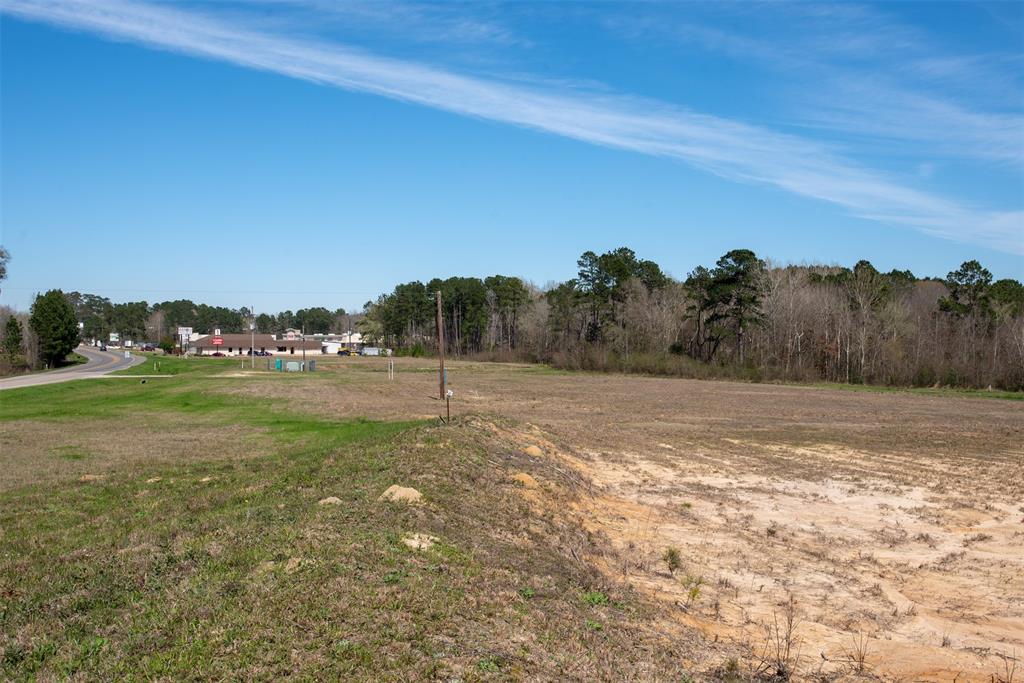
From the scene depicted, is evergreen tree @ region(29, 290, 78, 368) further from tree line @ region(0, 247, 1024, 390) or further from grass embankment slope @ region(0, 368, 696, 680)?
grass embankment slope @ region(0, 368, 696, 680)

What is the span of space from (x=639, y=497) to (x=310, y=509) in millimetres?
7732

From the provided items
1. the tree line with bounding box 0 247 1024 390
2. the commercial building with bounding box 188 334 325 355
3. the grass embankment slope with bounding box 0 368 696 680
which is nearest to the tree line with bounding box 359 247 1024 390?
the tree line with bounding box 0 247 1024 390

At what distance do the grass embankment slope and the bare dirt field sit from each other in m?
1.50

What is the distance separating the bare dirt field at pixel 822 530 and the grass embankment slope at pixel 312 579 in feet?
4.92

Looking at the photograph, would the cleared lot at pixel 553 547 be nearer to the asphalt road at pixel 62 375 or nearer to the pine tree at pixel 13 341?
the asphalt road at pixel 62 375

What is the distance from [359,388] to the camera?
5056 centimetres

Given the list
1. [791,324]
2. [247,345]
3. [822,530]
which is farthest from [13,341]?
[247,345]

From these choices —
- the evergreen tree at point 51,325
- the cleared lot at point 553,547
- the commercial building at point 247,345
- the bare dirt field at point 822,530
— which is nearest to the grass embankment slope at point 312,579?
the cleared lot at point 553,547

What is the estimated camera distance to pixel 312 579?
7.67 m

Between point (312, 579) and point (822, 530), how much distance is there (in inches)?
391

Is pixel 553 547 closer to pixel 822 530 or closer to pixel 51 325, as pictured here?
pixel 822 530

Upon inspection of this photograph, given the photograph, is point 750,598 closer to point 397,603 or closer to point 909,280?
point 397,603

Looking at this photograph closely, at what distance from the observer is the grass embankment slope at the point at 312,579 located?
20.6 ft

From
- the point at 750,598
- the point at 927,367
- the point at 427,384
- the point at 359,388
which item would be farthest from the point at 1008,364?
the point at 750,598
